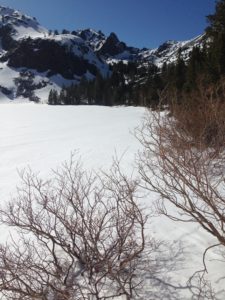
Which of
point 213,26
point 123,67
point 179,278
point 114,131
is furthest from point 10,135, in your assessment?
point 123,67

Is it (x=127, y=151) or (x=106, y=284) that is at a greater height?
(x=127, y=151)

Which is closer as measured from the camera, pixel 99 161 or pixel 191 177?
pixel 191 177

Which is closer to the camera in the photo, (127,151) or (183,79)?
(127,151)

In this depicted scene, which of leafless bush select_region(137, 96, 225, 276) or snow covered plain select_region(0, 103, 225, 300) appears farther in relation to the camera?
snow covered plain select_region(0, 103, 225, 300)

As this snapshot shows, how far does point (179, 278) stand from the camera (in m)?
6.78

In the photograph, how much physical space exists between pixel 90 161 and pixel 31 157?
12.9 feet

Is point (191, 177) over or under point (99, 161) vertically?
over

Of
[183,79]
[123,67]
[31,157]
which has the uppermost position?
[123,67]

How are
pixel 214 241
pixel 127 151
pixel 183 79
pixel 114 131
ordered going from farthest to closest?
pixel 183 79 < pixel 114 131 < pixel 127 151 < pixel 214 241

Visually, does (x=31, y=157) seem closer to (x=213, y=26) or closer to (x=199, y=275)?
(x=199, y=275)

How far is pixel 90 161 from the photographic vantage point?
1634cm

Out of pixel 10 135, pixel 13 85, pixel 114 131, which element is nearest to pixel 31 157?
pixel 114 131

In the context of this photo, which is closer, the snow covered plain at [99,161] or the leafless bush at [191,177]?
the leafless bush at [191,177]

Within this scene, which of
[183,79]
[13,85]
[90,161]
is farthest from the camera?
[13,85]
